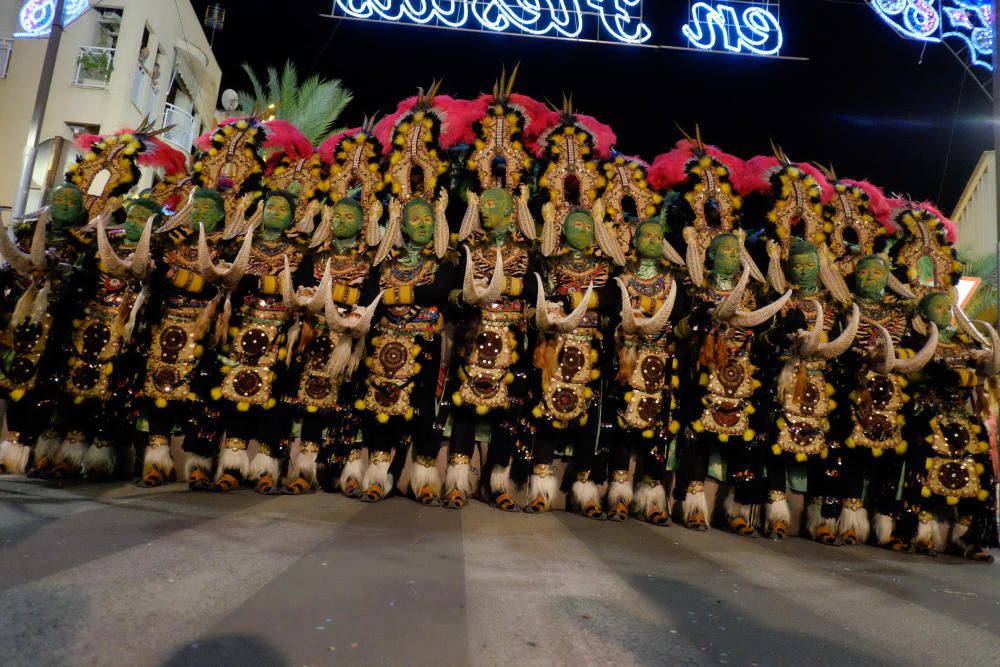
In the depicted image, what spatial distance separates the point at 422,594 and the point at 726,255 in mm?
3642

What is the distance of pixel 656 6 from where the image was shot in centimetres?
872

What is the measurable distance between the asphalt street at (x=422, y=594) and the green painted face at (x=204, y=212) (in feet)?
7.05

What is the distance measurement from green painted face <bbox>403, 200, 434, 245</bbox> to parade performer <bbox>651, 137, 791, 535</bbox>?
2129 millimetres

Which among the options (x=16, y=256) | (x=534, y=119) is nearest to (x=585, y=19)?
(x=534, y=119)

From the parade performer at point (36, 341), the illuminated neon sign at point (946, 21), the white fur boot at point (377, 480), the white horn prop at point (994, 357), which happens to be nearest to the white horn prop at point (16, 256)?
the parade performer at point (36, 341)

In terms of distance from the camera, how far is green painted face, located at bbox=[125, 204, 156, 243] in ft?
16.4

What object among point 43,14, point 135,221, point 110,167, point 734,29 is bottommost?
point 135,221

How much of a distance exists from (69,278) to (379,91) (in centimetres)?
841

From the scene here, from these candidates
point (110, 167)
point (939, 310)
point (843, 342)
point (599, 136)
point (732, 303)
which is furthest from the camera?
point (599, 136)

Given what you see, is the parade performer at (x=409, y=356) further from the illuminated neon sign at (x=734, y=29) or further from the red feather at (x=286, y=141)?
the illuminated neon sign at (x=734, y=29)

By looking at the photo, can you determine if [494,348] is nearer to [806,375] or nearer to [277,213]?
[277,213]

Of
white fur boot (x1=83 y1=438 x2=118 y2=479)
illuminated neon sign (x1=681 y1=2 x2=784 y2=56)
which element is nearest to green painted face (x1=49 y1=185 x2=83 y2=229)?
white fur boot (x1=83 y1=438 x2=118 y2=479)

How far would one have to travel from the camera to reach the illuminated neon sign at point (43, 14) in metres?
5.49

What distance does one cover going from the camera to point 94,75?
1451 cm
